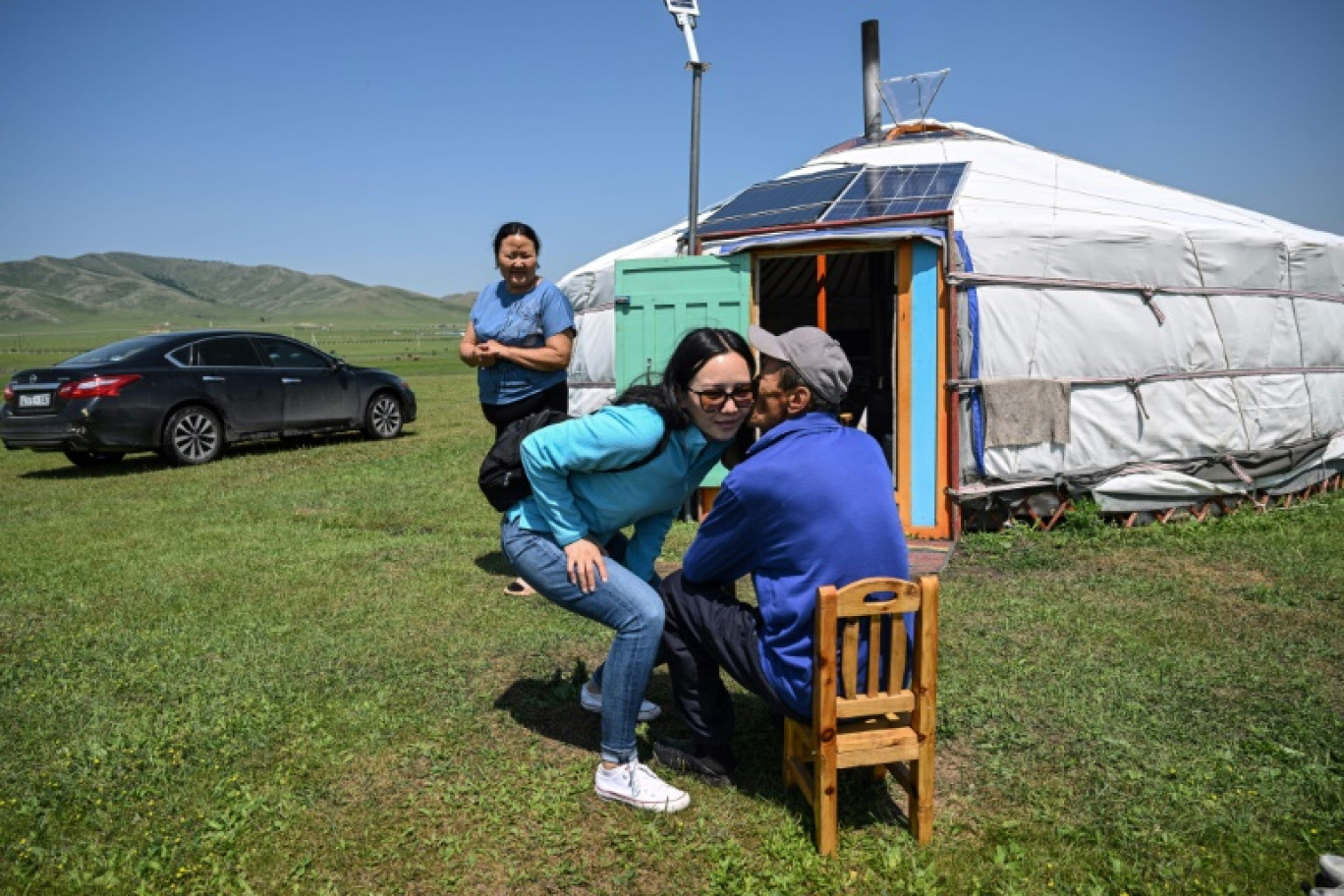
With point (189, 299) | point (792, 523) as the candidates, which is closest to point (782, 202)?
point (792, 523)

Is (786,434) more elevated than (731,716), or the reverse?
(786,434)

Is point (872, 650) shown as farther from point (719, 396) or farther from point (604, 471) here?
point (604, 471)

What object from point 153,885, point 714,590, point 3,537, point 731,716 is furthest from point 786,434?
point 3,537

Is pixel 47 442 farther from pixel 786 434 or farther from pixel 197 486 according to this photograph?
pixel 786 434

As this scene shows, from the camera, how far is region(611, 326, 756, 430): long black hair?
97.5 inches

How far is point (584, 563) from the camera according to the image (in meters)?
2.60

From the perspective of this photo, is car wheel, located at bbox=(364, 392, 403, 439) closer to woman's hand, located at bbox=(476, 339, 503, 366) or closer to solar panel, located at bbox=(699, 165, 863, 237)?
solar panel, located at bbox=(699, 165, 863, 237)

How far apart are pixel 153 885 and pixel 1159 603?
4406 mm

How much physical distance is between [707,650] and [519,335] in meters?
2.20

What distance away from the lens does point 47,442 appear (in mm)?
8469

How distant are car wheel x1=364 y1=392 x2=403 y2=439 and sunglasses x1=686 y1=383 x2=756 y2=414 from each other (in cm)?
899

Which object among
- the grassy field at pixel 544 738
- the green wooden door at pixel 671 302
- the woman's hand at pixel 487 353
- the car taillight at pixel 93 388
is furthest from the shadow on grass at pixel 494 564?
the car taillight at pixel 93 388

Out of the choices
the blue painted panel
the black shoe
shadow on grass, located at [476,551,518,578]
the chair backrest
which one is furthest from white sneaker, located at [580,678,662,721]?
the blue painted panel

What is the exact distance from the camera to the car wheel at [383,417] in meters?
10.8
